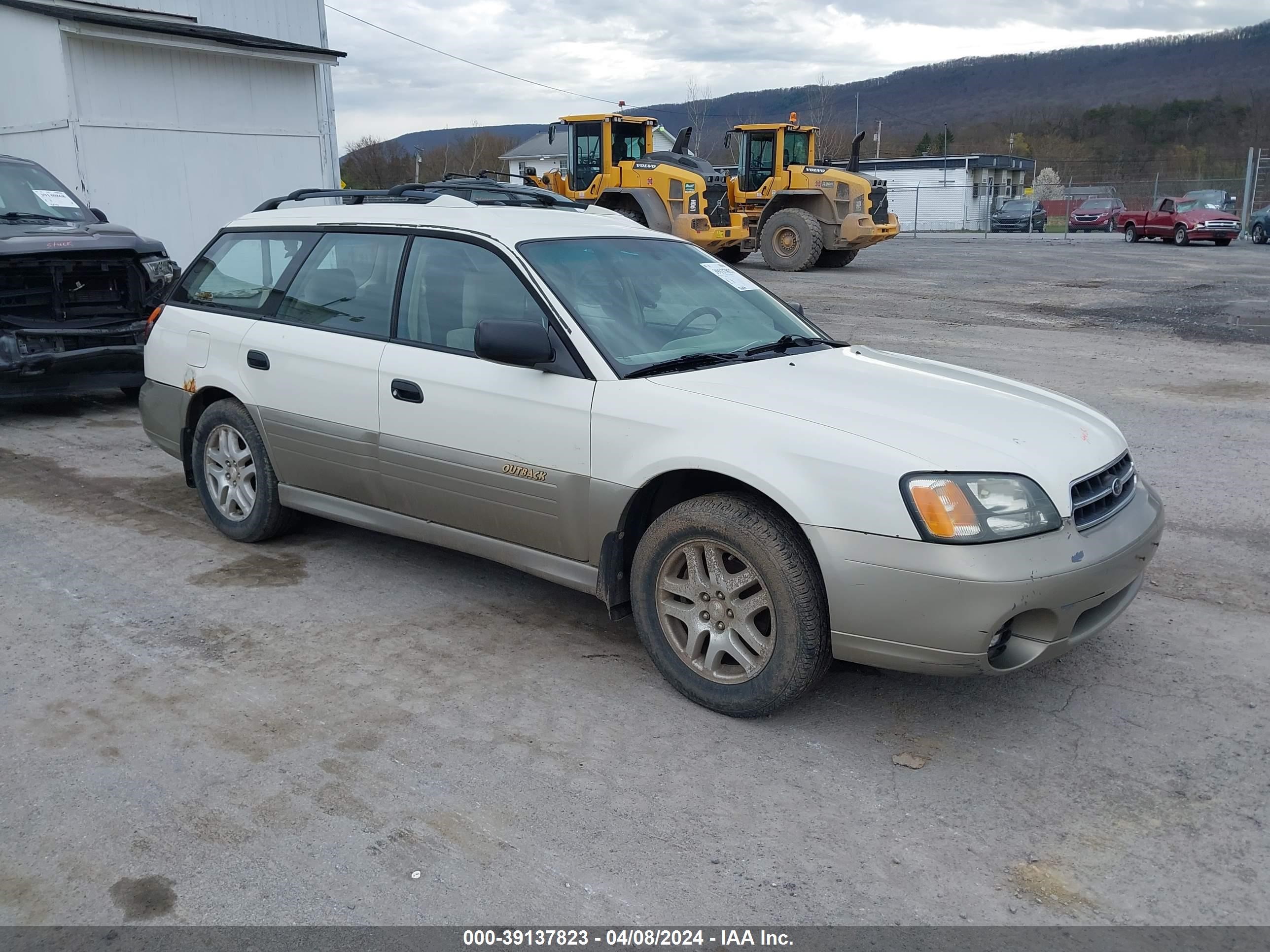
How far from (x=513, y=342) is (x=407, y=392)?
30.0 inches

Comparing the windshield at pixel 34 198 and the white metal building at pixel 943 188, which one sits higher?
the white metal building at pixel 943 188

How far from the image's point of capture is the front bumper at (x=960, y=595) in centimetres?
324

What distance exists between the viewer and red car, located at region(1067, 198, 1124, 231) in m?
40.5

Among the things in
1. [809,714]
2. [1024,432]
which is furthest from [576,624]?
[1024,432]

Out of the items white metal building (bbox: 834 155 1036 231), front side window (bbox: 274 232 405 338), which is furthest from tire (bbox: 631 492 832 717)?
white metal building (bbox: 834 155 1036 231)

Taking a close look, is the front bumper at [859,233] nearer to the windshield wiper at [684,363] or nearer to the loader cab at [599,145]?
the loader cab at [599,145]

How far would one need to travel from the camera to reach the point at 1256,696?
12.7 ft

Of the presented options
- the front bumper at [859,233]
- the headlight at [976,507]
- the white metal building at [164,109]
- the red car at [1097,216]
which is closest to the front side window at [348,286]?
the headlight at [976,507]

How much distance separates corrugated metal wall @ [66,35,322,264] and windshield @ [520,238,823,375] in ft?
38.1

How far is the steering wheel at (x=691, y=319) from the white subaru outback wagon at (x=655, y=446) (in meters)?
0.01

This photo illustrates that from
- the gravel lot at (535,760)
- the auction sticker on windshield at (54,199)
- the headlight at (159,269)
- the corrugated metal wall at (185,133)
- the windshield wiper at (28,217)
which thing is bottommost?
the gravel lot at (535,760)

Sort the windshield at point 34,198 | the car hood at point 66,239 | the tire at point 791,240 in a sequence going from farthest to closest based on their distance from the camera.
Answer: the tire at point 791,240
the windshield at point 34,198
the car hood at point 66,239

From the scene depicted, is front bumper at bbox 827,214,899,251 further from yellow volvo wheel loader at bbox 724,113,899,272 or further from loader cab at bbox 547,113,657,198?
loader cab at bbox 547,113,657,198

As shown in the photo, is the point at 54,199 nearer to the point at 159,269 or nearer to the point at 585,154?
the point at 159,269
